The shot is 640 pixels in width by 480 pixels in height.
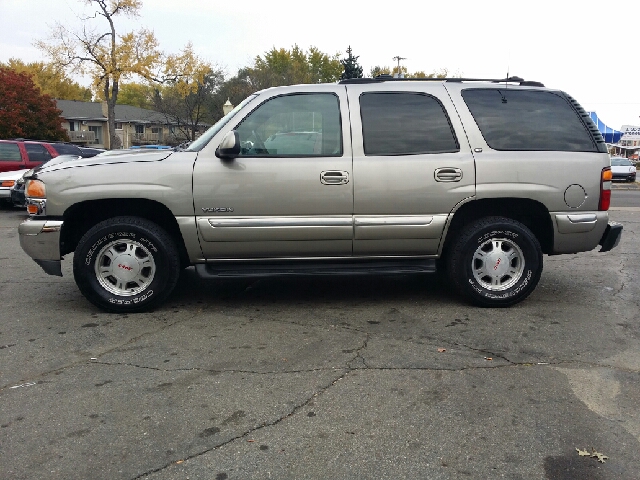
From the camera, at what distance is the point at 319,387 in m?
3.67

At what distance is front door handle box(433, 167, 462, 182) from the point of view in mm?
5195

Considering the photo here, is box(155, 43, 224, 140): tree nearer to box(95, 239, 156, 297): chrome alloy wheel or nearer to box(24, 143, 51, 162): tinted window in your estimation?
box(24, 143, 51, 162): tinted window

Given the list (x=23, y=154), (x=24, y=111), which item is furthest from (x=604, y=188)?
(x=24, y=111)

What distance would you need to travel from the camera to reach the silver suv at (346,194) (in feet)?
16.6

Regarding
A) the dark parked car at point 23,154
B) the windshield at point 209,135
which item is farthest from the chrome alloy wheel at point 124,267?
the dark parked car at point 23,154

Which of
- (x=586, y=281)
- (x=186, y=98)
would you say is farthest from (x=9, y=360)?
(x=186, y=98)

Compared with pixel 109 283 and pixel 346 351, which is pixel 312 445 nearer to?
pixel 346 351

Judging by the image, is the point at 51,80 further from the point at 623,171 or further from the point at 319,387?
the point at 319,387

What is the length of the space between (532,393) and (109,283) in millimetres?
3548

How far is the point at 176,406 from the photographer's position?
341 centimetres

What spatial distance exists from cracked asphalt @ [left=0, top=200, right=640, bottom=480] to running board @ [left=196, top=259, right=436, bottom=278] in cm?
37

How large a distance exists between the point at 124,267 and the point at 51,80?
4460cm

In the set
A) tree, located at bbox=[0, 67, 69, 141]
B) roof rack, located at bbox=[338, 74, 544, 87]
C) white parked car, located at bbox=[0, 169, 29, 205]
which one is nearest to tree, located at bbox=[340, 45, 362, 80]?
tree, located at bbox=[0, 67, 69, 141]

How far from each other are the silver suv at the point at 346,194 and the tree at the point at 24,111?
37.8 meters
